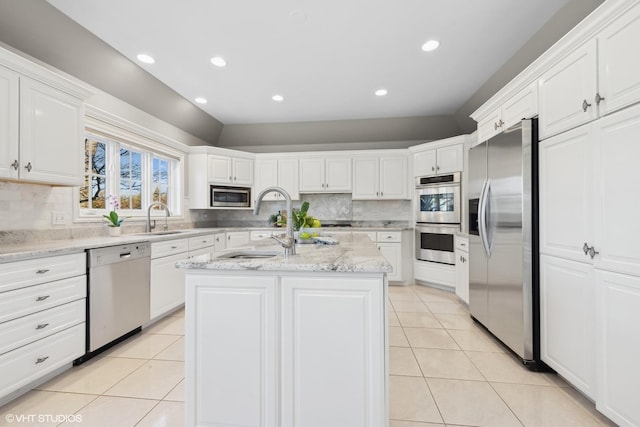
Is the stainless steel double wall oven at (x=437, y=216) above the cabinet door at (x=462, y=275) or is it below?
above

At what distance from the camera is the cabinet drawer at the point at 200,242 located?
3.51 meters

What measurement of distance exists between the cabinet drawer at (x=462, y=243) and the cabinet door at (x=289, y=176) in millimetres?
2658

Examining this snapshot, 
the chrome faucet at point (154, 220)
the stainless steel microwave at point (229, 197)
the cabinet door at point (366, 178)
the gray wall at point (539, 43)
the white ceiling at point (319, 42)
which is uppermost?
the white ceiling at point (319, 42)

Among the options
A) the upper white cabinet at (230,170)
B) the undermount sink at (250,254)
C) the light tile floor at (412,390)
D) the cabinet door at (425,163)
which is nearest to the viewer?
the light tile floor at (412,390)

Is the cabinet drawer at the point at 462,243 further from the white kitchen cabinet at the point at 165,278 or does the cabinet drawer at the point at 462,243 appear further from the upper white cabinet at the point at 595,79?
the white kitchen cabinet at the point at 165,278

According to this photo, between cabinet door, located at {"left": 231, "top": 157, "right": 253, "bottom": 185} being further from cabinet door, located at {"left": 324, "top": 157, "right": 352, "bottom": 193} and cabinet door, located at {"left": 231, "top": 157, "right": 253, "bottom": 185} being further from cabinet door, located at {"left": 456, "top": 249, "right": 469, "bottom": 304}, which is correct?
cabinet door, located at {"left": 456, "top": 249, "right": 469, "bottom": 304}

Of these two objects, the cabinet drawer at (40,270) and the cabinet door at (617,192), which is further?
the cabinet drawer at (40,270)

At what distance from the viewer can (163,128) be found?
391 centimetres

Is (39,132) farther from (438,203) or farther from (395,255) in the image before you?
(438,203)

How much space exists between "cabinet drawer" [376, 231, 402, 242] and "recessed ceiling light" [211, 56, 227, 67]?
314 cm

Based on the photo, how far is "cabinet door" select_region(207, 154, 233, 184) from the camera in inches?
179

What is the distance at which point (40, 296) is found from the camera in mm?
1812

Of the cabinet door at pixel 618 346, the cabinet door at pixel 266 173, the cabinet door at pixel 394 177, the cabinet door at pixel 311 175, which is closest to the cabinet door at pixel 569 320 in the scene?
the cabinet door at pixel 618 346

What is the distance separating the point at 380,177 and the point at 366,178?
236mm
